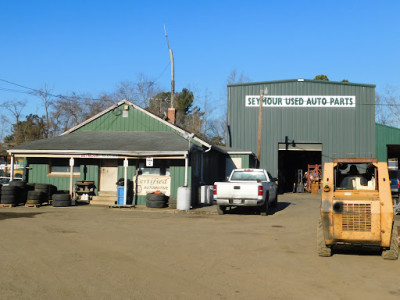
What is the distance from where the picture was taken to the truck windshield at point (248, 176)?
20219 mm

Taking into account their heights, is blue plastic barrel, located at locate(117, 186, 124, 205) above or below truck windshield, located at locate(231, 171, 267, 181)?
below

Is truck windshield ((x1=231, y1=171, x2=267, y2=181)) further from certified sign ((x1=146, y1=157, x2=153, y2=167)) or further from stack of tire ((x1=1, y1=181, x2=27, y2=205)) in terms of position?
stack of tire ((x1=1, y1=181, x2=27, y2=205))

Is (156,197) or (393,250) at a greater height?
(156,197)

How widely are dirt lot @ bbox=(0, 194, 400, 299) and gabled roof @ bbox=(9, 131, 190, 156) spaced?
7511 mm

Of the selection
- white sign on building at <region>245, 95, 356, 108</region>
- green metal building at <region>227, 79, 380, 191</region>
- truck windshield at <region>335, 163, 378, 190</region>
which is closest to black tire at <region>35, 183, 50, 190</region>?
truck windshield at <region>335, 163, 378, 190</region>

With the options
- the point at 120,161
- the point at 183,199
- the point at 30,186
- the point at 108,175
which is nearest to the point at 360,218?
the point at 183,199

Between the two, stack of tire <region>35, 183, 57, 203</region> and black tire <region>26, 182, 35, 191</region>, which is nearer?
stack of tire <region>35, 183, 57, 203</region>

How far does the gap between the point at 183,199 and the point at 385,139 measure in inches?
929

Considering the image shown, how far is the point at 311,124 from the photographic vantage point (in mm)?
37875

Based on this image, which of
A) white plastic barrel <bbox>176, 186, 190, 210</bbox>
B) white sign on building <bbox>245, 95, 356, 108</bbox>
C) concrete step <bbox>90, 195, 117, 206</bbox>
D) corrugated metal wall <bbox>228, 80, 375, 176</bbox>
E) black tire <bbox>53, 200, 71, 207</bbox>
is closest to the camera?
white plastic barrel <bbox>176, 186, 190, 210</bbox>

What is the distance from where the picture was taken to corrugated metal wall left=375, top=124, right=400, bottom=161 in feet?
121

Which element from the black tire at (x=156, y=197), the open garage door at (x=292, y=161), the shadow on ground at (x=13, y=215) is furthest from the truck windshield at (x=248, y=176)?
the open garage door at (x=292, y=161)

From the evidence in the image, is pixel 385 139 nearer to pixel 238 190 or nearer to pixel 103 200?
pixel 238 190

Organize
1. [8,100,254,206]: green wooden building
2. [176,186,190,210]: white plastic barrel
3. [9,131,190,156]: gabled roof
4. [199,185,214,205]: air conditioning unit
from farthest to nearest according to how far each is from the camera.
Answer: [199,185,214,205]: air conditioning unit < [8,100,254,206]: green wooden building < [9,131,190,156]: gabled roof < [176,186,190,210]: white plastic barrel
